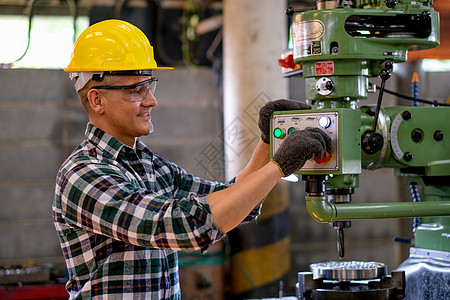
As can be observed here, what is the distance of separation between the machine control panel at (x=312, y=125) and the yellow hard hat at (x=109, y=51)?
1.31ft

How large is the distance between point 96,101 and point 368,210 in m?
0.78

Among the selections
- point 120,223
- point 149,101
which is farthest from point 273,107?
point 120,223

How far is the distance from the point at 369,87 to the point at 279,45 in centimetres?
201

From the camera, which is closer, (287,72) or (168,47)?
(287,72)

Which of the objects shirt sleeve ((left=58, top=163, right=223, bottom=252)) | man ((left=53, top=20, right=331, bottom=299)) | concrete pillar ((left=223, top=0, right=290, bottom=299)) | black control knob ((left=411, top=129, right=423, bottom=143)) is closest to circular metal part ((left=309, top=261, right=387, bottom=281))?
man ((left=53, top=20, right=331, bottom=299))

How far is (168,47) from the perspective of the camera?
14.5 feet

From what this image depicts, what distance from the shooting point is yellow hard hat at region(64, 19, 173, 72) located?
1652mm

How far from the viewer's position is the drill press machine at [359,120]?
1576 mm

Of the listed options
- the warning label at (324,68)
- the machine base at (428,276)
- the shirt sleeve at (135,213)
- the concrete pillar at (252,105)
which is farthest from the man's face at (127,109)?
→ the concrete pillar at (252,105)

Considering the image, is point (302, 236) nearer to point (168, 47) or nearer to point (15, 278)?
point (168, 47)

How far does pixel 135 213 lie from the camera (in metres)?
1.37

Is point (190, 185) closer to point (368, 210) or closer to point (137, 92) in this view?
point (137, 92)

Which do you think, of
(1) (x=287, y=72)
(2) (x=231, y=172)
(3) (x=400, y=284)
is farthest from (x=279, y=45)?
(3) (x=400, y=284)

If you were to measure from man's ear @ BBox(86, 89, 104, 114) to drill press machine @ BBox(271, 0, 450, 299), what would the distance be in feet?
1.51
